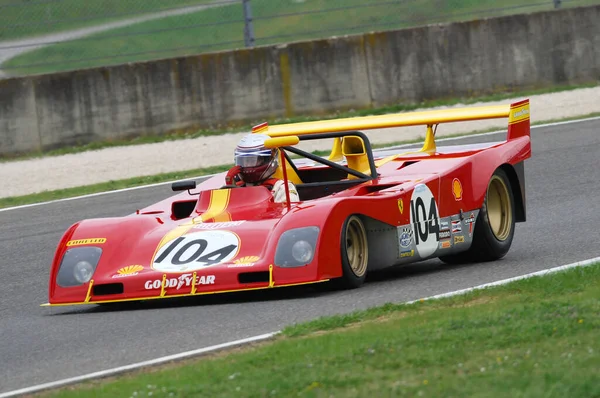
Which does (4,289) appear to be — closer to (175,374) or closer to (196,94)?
(175,374)

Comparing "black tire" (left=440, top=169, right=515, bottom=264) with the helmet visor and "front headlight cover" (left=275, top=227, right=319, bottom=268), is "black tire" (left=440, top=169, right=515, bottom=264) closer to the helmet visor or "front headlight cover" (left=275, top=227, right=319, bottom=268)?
the helmet visor

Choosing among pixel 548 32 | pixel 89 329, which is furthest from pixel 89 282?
pixel 548 32

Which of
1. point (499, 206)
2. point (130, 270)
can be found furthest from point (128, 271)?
point (499, 206)

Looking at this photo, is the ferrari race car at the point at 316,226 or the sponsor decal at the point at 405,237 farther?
the sponsor decal at the point at 405,237

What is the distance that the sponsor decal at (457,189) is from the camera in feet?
30.2

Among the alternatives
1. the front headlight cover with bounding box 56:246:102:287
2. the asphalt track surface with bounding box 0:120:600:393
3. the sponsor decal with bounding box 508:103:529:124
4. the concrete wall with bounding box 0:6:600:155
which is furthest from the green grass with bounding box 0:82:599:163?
the front headlight cover with bounding box 56:246:102:287

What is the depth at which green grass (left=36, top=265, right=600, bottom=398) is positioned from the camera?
200 inches

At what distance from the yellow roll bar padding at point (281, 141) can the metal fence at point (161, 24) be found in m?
9.84

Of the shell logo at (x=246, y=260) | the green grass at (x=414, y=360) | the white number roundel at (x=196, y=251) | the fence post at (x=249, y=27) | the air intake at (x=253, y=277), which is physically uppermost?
the fence post at (x=249, y=27)

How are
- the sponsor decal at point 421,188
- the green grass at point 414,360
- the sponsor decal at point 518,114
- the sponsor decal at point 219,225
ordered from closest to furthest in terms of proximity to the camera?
the green grass at point 414,360 < the sponsor decal at point 219,225 < the sponsor decal at point 421,188 < the sponsor decal at point 518,114

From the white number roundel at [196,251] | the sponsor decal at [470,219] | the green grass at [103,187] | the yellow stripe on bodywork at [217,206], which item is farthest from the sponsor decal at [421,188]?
the green grass at [103,187]

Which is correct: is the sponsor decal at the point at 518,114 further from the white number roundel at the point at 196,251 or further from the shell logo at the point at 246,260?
the shell logo at the point at 246,260

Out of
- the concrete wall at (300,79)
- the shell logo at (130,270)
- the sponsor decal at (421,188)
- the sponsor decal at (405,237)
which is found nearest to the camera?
the shell logo at (130,270)

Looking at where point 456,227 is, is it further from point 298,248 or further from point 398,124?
point 298,248
